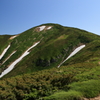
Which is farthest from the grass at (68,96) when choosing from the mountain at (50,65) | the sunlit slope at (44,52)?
the sunlit slope at (44,52)

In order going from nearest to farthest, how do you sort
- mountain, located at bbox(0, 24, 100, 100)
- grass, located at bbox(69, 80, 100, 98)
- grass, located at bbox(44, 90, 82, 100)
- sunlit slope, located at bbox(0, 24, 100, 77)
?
grass, located at bbox(44, 90, 82, 100) < grass, located at bbox(69, 80, 100, 98) < mountain, located at bbox(0, 24, 100, 100) < sunlit slope, located at bbox(0, 24, 100, 77)

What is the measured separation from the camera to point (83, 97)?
17.0 metres

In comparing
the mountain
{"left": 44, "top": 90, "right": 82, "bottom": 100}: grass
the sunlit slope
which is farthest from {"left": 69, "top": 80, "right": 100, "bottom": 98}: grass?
the sunlit slope

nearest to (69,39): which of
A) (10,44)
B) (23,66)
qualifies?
(23,66)

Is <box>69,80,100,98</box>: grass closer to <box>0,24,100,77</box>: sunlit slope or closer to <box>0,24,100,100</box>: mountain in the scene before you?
<box>0,24,100,100</box>: mountain

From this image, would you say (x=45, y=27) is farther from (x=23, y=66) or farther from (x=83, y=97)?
(x=83, y=97)

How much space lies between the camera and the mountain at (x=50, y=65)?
64.1 feet

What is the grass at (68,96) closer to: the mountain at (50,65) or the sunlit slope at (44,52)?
the mountain at (50,65)

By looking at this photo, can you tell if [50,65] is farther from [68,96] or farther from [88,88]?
[68,96]

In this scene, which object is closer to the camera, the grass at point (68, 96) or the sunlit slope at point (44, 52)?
the grass at point (68, 96)

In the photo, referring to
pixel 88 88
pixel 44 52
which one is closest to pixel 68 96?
pixel 88 88

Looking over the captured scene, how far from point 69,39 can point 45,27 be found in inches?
2635

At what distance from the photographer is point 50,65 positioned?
88.6 m

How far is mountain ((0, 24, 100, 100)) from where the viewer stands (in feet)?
64.1
